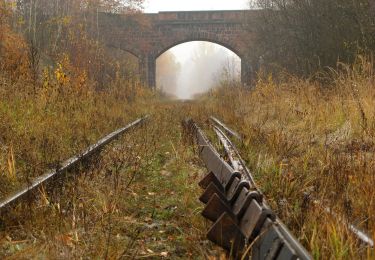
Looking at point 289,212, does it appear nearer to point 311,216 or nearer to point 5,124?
point 311,216

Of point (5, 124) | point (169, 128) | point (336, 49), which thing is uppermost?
point (336, 49)

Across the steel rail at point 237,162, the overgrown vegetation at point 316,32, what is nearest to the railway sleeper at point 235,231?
the steel rail at point 237,162

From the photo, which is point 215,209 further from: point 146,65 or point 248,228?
point 146,65

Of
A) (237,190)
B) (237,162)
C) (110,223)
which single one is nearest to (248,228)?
(237,190)

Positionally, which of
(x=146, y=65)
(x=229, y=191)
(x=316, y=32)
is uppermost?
(x=316, y=32)

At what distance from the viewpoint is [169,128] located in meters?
9.73

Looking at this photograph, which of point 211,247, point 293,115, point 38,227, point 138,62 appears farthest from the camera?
point 138,62

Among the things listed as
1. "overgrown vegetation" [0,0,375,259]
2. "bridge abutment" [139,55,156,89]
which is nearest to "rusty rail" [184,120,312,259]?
"overgrown vegetation" [0,0,375,259]

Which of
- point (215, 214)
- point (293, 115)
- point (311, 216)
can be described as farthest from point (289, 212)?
point (293, 115)

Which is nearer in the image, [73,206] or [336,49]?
[73,206]

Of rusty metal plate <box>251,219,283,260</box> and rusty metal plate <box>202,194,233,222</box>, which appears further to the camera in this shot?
rusty metal plate <box>202,194,233,222</box>

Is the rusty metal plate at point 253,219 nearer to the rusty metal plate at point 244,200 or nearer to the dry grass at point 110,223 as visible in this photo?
the rusty metal plate at point 244,200

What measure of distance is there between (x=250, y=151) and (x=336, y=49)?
27.6 feet

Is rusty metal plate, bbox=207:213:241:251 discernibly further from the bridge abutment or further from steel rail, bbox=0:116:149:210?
the bridge abutment
